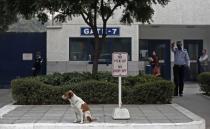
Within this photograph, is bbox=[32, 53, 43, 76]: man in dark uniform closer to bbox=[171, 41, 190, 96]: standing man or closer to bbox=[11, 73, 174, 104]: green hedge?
bbox=[171, 41, 190, 96]: standing man

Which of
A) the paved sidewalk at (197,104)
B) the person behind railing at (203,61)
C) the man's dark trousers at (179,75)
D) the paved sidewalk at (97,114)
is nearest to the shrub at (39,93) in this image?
the paved sidewalk at (97,114)

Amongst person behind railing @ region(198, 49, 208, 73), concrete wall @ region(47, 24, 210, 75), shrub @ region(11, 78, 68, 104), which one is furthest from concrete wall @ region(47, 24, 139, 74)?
shrub @ region(11, 78, 68, 104)

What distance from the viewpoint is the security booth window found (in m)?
26.5

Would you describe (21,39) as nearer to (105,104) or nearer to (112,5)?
(112,5)

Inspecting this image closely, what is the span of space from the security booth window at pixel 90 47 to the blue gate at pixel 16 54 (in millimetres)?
1620

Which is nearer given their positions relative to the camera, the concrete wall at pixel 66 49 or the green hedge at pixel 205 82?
the green hedge at pixel 205 82

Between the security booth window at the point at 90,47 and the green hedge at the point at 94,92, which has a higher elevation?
the security booth window at the point at 90,47

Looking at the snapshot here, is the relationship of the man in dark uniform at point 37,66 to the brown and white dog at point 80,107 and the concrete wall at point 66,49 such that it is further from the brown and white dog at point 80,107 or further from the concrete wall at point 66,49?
the brown and white dog at point 80,107

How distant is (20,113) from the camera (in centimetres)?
1411

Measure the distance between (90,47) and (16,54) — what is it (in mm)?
3612

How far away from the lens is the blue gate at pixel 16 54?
84.4ft

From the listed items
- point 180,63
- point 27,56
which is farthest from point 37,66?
point 180,63

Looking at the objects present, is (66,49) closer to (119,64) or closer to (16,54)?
(16,54)

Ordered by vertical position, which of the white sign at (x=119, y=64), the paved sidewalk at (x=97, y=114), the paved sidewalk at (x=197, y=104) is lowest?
the paved sidewalk at (x=197, y=104)
